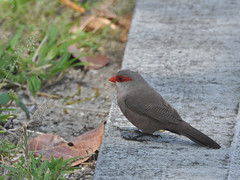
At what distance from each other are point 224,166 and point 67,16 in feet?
12.8

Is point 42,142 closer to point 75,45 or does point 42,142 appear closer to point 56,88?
point 56,88

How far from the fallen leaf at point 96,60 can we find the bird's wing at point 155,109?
1.86m

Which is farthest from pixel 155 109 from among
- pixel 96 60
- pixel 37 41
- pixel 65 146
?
pixel 37 41

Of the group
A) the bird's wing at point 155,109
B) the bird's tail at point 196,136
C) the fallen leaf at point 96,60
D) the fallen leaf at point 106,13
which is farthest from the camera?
the fallen leaf at point 106,13

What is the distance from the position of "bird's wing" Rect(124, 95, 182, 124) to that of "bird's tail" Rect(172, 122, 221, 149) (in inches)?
3.0

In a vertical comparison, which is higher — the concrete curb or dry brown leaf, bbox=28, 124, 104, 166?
the concrete curb

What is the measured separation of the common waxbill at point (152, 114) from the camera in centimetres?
335

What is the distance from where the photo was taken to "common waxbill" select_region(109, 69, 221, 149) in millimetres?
3354

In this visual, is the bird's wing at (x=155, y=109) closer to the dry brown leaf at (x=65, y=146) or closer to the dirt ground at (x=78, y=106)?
the dry brown leaf at (x=65, y=146)

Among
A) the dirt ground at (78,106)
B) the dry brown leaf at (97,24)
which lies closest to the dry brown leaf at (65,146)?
the dirt ground at (78,106)

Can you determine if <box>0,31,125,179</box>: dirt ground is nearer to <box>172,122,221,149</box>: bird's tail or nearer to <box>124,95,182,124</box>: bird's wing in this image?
<box>124,95,182,124</box>: bird's wing

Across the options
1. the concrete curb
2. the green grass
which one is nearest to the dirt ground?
the green grass

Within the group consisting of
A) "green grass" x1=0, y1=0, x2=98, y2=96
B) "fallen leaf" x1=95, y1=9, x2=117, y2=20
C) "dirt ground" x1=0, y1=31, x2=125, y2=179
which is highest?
"fallen leaf" x1=95, y1=9, x2=117, y2=20

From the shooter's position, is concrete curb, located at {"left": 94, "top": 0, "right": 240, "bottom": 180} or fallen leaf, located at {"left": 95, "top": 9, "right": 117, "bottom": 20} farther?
fallen leaf, located at {"left": 95, "top": 9, "right": 117, "bottom": 20}
